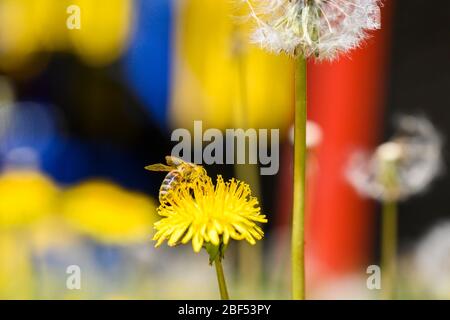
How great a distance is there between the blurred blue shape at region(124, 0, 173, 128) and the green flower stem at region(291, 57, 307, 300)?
1.37 m

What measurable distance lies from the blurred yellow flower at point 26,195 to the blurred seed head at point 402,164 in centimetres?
178

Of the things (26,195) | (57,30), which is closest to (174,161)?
(26,195)

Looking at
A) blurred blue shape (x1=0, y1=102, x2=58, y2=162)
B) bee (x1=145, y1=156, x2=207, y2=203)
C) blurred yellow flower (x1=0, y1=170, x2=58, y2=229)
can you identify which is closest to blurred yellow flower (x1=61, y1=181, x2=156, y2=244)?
blurred yellow flower (x1=0, y1=170, x2=58, y2=229)

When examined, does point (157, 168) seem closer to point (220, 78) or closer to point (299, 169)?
point (220, 78)

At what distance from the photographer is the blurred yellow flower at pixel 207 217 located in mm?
2914

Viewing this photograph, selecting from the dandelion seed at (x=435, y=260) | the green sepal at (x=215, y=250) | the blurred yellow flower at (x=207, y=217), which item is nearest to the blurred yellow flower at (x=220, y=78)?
the blurred yellow flower at (x=207, y=217)

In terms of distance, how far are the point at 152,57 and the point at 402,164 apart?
1593 mm

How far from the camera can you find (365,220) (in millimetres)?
4055

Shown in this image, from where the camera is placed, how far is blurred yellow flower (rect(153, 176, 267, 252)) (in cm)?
291

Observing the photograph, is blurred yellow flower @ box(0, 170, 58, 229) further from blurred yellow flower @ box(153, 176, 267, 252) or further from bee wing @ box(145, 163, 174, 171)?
blurred yellow flower @ box(153, 176, 267, 252)

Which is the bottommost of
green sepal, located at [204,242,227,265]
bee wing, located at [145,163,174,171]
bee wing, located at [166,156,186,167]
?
green sepal, located at [204,242,227,265]

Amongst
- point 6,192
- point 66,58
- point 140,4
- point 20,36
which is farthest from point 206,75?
point 6,192

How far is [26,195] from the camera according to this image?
158 inches
